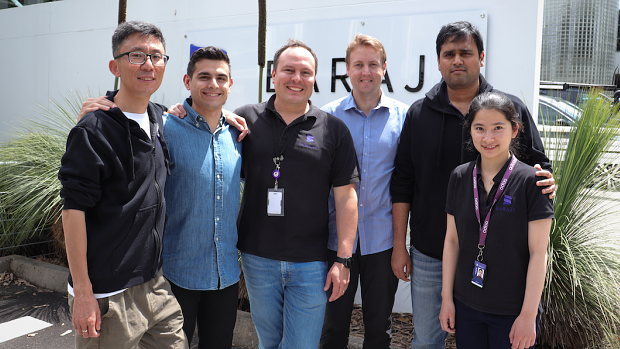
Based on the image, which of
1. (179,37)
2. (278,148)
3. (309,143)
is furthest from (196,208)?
(179,37)

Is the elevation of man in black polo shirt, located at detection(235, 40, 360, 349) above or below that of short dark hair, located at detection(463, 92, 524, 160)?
below

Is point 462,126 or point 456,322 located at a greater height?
point 462,126

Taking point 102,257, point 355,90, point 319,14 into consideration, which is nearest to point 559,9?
point 319,14

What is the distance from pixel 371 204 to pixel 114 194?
4.70 ft

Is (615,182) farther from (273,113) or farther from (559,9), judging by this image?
(559,9)

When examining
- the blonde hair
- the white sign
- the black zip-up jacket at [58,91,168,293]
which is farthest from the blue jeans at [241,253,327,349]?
the white sign

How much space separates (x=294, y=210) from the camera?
2.24 metres

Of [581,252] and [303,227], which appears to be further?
[581,252]

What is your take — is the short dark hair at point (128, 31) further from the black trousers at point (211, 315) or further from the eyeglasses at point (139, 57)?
the black trousers at point (211, 315)

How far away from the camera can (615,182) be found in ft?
11.5

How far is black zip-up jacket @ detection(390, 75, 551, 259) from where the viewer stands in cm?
242

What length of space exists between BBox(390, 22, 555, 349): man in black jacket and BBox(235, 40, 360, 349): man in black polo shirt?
0.41 m

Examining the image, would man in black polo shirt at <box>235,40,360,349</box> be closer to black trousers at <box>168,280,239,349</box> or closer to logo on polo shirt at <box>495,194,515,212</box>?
black trousers at <box>168,280,239,349</box>

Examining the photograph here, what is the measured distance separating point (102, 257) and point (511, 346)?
1775mm
